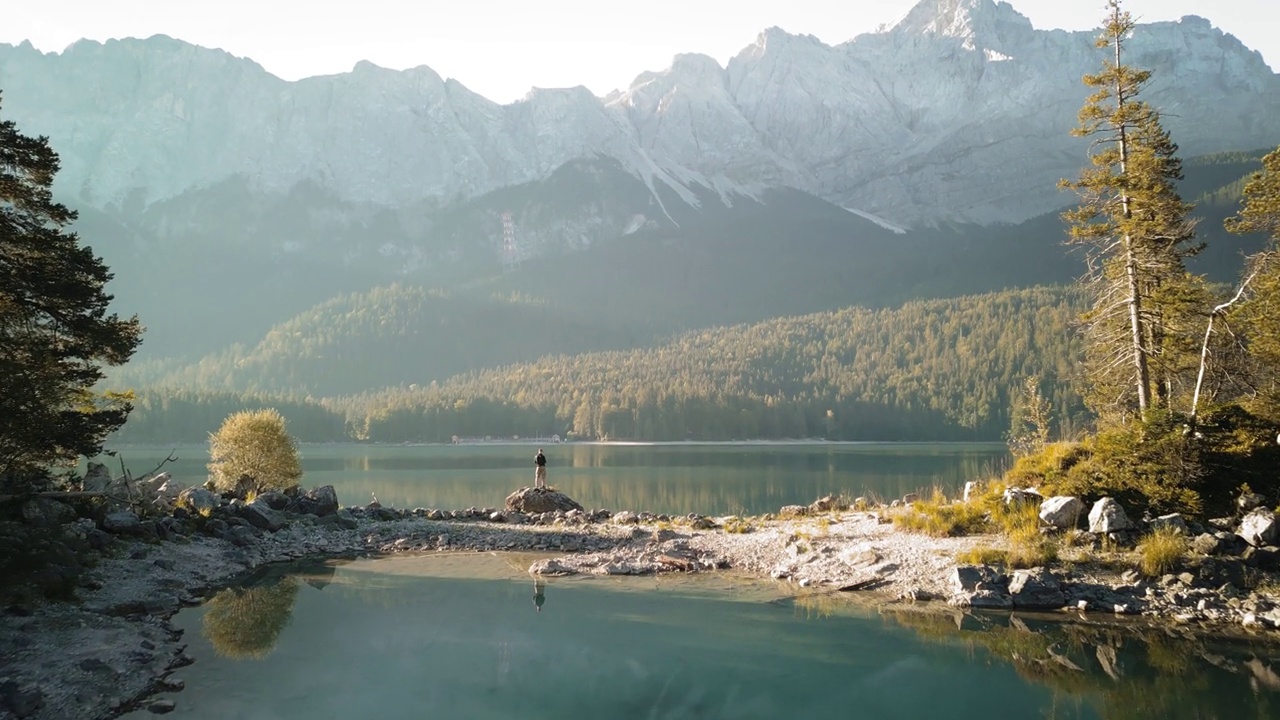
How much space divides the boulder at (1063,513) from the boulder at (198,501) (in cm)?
2883

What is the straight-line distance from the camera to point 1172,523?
2084cm

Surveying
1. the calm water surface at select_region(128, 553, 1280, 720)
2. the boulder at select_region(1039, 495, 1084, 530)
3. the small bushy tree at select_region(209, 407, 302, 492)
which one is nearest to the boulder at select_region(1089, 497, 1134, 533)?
the boulder at select_region(1039, 495, 1084, 530)

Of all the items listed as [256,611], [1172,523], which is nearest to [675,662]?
[256,611]

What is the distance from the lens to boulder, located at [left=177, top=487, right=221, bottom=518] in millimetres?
29125

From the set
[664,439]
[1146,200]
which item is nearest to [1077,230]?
[1146,200]

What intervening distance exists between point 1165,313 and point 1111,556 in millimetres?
11230

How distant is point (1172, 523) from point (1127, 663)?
20.5 ft

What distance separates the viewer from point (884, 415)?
19100 centimetres

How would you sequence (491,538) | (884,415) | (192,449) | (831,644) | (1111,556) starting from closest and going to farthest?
(831,644) → (1111,556) → (491,538) → (192,449) → (884,415)

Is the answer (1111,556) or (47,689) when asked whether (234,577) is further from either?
(1111,556)

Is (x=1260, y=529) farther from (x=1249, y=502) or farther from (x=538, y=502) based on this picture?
(x=538, y=502)

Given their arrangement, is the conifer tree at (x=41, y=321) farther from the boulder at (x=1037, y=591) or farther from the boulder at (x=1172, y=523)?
the boulder at (x=1172, y=523)

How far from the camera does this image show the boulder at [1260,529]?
19.6 m

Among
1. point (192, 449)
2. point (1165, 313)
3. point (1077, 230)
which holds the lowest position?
point (192, 449)
